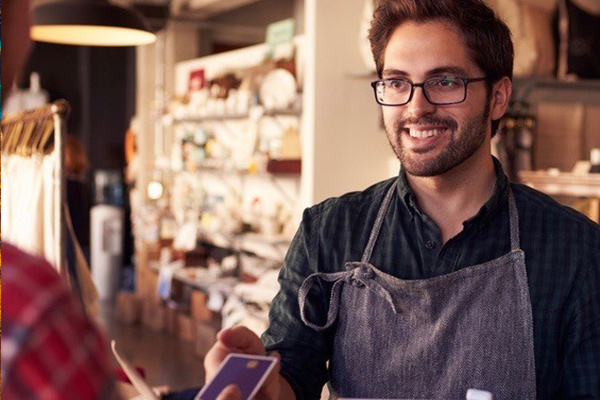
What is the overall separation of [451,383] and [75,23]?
3.03 m

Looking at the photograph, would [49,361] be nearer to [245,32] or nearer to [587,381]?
[587,381]

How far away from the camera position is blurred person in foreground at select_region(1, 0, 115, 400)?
63 cm

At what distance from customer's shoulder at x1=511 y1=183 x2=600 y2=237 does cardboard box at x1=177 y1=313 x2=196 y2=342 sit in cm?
584

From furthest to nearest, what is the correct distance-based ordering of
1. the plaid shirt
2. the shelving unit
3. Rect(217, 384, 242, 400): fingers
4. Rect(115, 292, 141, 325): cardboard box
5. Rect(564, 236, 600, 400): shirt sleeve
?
Rect(115, 292, 141, 325): cardboard box
the shelving unit
Rect(564, 236, 600, 400): shirt sleeve
Rect(217, 384, 242, 400): fingers
the plaid shirt

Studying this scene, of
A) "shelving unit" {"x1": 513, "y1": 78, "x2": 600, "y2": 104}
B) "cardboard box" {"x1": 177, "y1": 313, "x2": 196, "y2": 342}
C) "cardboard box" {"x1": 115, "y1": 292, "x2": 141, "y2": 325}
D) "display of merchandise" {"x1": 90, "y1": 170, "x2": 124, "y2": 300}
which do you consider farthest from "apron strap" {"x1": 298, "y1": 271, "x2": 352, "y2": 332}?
"display of merchandise" {"x1": 90, "y1": 170, "x2": 124, "y2": 300}

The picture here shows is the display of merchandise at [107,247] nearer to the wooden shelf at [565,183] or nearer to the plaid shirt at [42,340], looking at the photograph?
the wooden shelf at [565,183]

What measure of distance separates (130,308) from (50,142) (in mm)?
5227

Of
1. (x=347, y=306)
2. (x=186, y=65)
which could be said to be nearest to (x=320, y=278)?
(x=347, y=306)

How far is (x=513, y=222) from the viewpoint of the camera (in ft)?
6.77

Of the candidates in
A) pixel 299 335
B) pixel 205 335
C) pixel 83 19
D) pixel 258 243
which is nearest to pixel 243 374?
pixel 299 335

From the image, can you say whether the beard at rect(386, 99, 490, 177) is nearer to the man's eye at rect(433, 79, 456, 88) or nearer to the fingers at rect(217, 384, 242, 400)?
the man's eye at rect(433, 79, 456, 88)

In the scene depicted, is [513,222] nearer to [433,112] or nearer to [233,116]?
[433,112]

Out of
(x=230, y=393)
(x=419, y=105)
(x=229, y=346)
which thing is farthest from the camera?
(x=419, y=105)

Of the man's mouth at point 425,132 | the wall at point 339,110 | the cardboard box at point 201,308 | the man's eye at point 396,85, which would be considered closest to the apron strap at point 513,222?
the man's mouth at point 425,132
